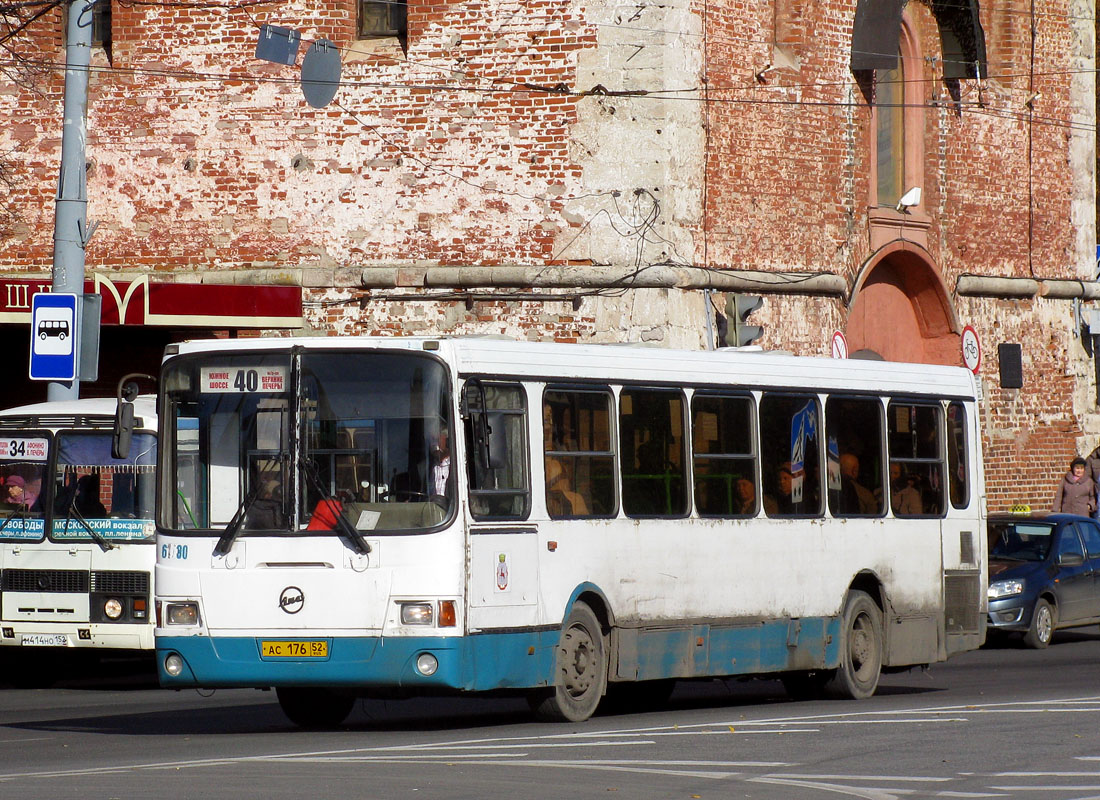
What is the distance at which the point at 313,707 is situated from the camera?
527 inches

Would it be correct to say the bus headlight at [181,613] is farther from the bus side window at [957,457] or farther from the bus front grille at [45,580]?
the bus side window at [957,457]

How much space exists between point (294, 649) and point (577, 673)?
1.89m

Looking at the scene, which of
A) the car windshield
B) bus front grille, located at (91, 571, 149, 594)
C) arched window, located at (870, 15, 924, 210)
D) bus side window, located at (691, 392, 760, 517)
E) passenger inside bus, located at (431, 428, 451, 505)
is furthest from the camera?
arched window, located at (870, 15, 924, 210)

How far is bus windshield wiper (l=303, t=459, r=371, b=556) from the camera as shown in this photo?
472 inches

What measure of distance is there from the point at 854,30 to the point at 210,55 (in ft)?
28.0

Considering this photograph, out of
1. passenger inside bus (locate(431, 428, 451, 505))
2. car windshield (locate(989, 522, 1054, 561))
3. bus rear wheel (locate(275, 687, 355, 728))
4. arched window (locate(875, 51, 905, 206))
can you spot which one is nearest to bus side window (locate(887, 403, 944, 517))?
bus rear wheel (locate(275, 687, 355, 728))

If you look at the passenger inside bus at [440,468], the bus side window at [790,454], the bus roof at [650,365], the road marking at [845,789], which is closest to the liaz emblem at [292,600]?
the passenger inside bus at [440,468]

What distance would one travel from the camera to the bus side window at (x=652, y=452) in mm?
13422

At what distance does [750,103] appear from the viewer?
2552 cm

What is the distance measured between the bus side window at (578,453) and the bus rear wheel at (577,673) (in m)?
0.66

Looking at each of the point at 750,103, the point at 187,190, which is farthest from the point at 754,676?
the point at 187,190

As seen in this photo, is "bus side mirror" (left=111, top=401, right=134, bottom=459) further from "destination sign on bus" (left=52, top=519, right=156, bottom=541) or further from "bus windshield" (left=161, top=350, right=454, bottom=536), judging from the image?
"destination sign on bus" (left=52, top=519, right=156, bottom=541)

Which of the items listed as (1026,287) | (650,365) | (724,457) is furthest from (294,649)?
(1026,287)

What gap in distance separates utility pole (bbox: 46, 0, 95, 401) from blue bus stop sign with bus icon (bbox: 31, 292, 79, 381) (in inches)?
11.8
